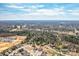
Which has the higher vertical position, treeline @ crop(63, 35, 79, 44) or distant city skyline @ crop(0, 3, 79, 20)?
distant city skyline @ crop(0, 3, 79, 20)

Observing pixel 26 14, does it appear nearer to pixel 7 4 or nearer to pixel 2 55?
pixel 7 4

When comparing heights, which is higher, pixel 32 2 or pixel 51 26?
pixel 32 2

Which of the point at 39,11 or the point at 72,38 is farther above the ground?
the point at 39,11

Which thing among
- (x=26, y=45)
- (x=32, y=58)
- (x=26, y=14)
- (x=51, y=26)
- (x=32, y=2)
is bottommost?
(x=32, y=58)

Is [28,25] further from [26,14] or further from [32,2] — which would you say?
[32,2]

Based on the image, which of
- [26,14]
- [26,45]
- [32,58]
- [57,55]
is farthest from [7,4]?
[57,55]

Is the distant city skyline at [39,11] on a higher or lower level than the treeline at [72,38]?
higher
